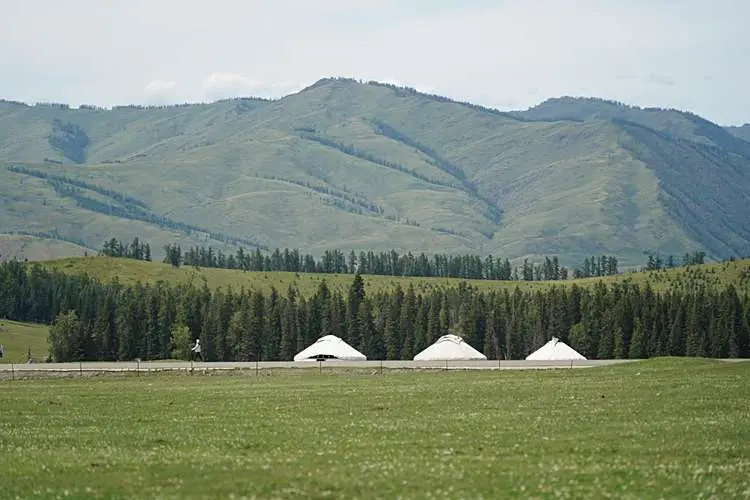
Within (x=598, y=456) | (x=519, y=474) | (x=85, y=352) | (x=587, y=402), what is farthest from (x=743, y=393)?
(x=85, y=352)

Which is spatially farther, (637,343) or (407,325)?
(407,325)

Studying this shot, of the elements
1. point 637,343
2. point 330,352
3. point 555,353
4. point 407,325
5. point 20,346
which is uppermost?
point 407,325

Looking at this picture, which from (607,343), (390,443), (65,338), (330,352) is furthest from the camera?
(65,338)

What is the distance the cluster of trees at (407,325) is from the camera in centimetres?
14612

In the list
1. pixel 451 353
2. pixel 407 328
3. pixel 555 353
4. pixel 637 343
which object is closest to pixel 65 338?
pixel 407 328

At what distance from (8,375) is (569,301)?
92762 mm

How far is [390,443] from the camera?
33.2m

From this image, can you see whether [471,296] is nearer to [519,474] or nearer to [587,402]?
[587,402]

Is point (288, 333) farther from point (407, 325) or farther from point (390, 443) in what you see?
point (390, 443)

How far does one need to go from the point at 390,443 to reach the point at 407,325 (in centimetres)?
12858

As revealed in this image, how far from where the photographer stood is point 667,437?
111 ft

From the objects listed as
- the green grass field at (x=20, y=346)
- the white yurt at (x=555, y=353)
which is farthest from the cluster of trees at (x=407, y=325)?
the white yurt at (x=555, y=353)

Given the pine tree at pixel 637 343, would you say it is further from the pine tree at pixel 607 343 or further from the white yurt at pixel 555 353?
the white yurt at pixel 555 353

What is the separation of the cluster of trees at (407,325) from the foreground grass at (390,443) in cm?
9026
